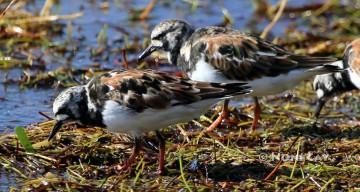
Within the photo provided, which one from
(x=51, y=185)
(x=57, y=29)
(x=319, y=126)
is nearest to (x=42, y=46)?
(x=57, y=29)

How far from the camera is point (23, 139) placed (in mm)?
5734

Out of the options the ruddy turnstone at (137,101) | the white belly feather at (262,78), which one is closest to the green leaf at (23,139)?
the ruddy turnstone at (137,101)

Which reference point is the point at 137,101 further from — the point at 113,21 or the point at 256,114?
the point at 113,21

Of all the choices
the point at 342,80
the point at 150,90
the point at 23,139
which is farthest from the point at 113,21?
the point at 150,90

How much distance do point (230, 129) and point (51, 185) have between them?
201 cm

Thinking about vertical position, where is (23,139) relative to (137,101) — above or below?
below

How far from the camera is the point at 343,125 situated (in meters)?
7.14

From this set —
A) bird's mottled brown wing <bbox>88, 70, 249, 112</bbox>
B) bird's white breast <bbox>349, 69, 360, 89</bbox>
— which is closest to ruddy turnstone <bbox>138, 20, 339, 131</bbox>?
bird's white breast <bbox>349, 69, 360, 89</bbox>

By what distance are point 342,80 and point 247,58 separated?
4.32ft

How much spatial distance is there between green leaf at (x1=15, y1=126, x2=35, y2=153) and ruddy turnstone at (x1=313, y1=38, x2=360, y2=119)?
2563mm

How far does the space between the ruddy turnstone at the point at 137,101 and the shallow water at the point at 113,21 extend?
1756 mm

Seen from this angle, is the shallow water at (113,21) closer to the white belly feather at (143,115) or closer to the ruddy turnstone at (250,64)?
the ruddy turnstone at (250,64)

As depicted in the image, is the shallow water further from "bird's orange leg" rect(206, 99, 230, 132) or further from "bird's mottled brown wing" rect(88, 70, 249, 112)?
"bird's mottled brown wing" rect(88, 70, 249, 112)

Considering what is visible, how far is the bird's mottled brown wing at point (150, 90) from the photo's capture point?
5488 millimetres
